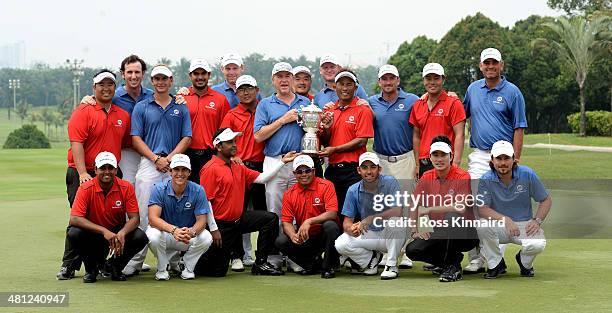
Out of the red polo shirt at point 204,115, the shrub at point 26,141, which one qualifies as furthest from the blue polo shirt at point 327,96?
the shrub at point 26,141

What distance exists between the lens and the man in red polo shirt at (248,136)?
10328 millimetres

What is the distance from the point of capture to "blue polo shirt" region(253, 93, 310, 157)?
10.1m

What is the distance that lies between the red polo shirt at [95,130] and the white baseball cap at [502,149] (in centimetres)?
370

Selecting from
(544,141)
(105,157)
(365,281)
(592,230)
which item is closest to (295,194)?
(365,281)

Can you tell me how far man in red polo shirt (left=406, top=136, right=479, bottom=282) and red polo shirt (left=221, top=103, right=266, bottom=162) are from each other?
1936 millimetres

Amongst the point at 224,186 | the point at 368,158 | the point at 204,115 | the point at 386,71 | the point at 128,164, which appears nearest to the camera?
the point at 368,158

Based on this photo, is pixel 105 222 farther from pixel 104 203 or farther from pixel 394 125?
pixel 394 125

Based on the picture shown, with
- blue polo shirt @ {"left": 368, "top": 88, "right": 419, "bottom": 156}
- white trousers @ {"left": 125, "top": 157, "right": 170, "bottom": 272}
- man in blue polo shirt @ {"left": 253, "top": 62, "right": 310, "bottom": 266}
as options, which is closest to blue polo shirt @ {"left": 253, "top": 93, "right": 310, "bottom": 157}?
man in blue polo shirt @ {"left": 253, "top": 62, "right": 310, "bottom": 266}

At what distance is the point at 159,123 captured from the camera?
995cm

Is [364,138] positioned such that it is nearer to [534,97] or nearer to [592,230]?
[592,230]

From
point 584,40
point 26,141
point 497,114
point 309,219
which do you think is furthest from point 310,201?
point 26,141

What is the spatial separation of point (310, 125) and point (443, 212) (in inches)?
64.2

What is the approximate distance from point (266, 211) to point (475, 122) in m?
2.37

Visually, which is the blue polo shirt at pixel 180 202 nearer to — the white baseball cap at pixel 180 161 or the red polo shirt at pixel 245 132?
the white baseball cap at pixel 180 161
